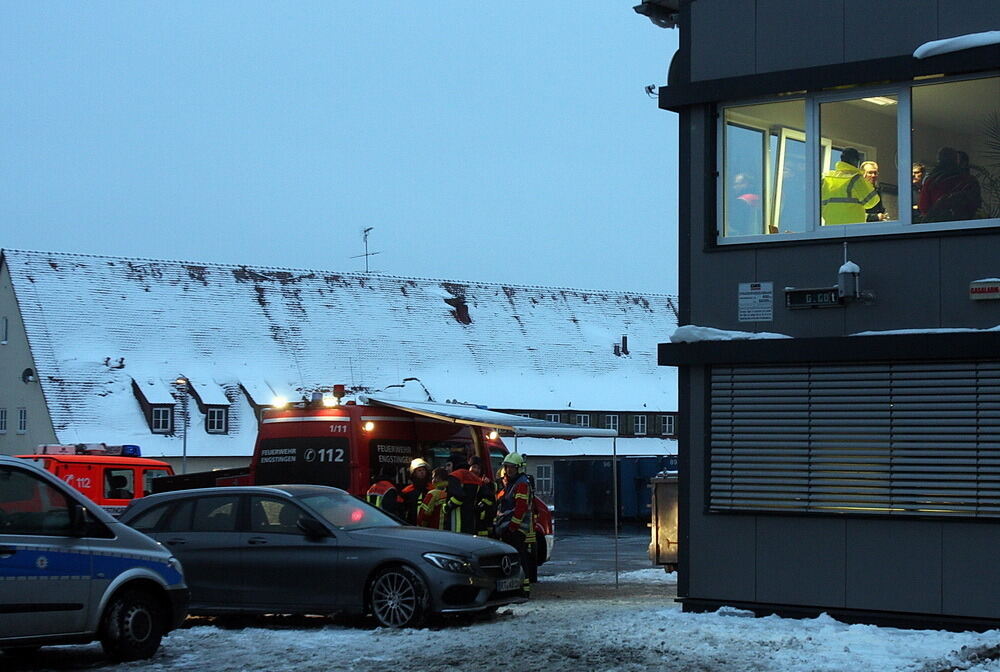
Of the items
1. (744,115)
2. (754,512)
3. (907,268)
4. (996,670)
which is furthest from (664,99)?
(996,670)

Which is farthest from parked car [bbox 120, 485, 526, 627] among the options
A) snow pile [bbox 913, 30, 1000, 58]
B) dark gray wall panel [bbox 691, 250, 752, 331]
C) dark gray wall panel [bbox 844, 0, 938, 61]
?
snow pile [bbox 913, 30, 1000, 58]

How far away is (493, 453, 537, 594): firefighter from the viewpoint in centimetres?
1800

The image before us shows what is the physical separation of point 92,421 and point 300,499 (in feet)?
131

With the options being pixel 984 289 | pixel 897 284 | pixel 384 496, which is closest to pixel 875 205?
pixel 897 284

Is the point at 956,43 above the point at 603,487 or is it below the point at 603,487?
above

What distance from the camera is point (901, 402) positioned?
1394 cm

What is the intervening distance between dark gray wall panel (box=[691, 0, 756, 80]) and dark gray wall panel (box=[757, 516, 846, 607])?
446 centimetres

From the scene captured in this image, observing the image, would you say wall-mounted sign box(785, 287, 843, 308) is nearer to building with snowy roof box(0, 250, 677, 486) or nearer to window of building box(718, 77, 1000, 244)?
window of building box(718, 77, 1000, 244)

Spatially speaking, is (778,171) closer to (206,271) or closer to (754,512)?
(754,512)

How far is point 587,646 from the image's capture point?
12.9 metres

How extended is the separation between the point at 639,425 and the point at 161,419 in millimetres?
20399

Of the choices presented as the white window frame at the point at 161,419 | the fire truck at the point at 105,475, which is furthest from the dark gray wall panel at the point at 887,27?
the white window frame at the point at 161,419

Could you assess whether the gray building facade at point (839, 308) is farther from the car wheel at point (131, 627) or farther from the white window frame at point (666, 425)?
the white window frame at point (666, 425)

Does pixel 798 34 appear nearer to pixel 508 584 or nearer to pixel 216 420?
pixel 508 584
